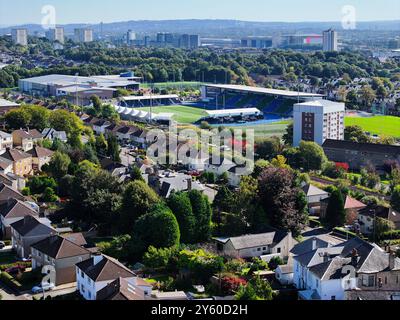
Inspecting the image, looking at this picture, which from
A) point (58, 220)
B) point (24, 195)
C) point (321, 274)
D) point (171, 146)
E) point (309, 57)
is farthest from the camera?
point (309, 57)

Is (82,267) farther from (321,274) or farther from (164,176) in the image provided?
(164,176)

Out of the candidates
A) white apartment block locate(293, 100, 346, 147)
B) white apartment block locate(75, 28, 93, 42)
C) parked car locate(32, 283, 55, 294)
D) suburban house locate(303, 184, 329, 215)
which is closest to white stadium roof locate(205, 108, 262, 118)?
white apartment block locate(293, 100, 346, 147)

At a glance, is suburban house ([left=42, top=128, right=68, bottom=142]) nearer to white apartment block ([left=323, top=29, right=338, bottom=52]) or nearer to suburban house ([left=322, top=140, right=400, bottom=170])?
suburban house ([left=322, top=140, right=400, bottom=170])

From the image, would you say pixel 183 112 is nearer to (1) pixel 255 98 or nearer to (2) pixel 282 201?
(1) pixel 255 98

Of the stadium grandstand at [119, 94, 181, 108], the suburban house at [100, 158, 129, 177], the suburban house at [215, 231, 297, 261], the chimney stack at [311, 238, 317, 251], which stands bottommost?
the suburban house at [215, 231, 297, 261]

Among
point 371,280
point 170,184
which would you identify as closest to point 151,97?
point 170,184

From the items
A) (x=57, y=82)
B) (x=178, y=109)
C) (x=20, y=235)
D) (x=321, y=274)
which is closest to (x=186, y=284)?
(x=321, y=274)
